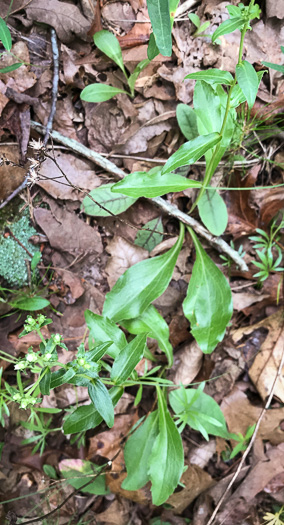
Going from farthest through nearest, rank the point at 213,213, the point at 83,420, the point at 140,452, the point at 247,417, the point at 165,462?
the point at 247,417
the point at 213,213
the point at 140,452
the point at 165,462
the point at 83,420

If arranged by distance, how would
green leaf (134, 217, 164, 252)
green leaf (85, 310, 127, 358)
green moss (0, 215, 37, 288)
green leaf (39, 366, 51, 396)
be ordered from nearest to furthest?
1. green leaf (39, 366, 51, 396)
2. green leaf (85, 310, 127, 358)
3. green moss (0, 215, 37, 288)
4. green leaf (134, 217, 164, 252)

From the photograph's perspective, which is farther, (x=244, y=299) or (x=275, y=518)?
(x=244, y=299)

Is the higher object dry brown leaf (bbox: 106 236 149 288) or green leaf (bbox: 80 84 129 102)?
green leaf (bbox: 80 84 129 102)

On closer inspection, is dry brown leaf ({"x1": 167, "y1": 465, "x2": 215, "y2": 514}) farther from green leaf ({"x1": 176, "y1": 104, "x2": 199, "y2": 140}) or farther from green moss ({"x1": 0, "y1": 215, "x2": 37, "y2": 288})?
green leaf ({"x1": 176, "y1": 104, "x2": 199, "y2": 140})

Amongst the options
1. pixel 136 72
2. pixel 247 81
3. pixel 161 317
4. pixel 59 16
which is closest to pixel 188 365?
pixel 161 317

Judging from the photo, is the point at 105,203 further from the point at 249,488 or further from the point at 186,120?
the point at 249,488

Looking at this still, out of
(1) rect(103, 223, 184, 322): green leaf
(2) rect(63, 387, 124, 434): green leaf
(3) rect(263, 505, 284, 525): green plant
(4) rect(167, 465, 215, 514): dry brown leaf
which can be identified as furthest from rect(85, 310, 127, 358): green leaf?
(3) rect(263, 505, 284, 525): green plant
